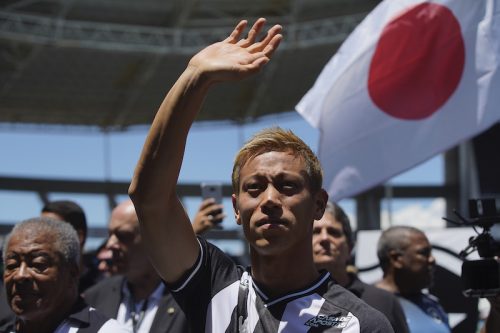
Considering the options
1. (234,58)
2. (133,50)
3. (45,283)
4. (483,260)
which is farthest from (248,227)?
(133,50)

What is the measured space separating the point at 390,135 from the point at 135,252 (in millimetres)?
1802

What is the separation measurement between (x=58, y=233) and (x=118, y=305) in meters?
0.89

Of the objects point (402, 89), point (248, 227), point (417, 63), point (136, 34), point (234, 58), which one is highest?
point (136, 34)

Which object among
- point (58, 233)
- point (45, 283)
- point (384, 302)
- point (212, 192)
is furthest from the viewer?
point (212, 192)

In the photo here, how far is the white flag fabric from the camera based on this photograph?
199 inches

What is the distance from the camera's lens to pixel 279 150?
2.50 m

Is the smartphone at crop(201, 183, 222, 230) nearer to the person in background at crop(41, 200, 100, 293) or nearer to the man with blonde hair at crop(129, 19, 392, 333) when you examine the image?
the person in background at crop(41, 200, 100, 293)

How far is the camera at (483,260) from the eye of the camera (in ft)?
9.46

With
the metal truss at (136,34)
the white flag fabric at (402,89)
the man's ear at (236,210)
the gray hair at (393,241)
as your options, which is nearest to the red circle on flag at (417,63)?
the white flag fabric at (402,89)

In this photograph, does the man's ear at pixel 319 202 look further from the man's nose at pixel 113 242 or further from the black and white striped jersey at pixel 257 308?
the man's nose at pixel 113 242

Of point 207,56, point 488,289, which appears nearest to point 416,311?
point 488,289

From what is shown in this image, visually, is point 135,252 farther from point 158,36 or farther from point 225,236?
point 225,236

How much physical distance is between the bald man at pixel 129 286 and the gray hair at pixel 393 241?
1.36 meters

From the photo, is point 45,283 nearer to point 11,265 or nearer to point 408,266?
point 11,265
